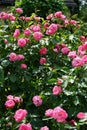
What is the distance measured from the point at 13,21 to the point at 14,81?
4.89 ft

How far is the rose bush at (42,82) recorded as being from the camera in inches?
122

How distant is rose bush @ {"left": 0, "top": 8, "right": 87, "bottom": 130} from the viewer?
10.1 ft

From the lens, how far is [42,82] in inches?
144

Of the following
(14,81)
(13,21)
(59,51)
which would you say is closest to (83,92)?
(14,81)

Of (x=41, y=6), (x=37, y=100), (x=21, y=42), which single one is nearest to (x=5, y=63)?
(x=21, y=42)

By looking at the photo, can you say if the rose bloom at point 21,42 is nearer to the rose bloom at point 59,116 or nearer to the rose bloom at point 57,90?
the rose bloom at point 57,90

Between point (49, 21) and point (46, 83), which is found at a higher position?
point (49, 21)

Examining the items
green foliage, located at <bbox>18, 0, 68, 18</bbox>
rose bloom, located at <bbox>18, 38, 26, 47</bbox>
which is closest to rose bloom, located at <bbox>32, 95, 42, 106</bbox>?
rose bloom, located at <bbox>18, 38, 26, 47</bbox>

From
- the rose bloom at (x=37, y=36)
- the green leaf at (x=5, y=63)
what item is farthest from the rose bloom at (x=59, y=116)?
the rose bloom at (x=37, y=36)

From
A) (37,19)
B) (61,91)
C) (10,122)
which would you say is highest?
(37,19)

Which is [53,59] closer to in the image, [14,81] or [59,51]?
[59,51]

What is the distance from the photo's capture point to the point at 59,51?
161 inches

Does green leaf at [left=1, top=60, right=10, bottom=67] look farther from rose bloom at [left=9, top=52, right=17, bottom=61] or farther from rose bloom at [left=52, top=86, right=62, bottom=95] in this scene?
rose bloom at [left=52, top=86, right=62, bottom=95]

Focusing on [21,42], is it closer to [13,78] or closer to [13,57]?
[13,57]
